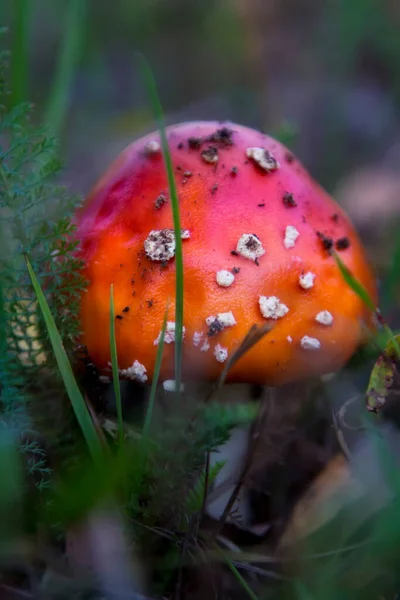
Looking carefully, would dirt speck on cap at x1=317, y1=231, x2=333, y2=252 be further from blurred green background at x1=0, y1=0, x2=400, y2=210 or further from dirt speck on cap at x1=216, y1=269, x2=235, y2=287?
blurred green background at x1=0, y1=0, x2=400, y2=210

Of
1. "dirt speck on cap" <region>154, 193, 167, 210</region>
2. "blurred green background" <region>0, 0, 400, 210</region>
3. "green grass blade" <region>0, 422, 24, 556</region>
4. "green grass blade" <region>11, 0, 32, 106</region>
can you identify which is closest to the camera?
"green grass blade" <region>0, 422, 24, 556</region>

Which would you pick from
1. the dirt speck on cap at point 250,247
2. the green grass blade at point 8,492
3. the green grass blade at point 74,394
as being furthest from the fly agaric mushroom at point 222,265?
the green grass blade at point 8,492

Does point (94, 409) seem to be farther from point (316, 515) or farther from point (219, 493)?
point (316, 515)

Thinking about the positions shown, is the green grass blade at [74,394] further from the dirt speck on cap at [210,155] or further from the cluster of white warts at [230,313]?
the dirt speck on cap at [210,155]

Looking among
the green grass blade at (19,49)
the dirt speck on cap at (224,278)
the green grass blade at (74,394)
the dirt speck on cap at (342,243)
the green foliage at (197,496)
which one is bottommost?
the green foliage at (197,496)

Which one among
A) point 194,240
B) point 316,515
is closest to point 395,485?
point 316,515

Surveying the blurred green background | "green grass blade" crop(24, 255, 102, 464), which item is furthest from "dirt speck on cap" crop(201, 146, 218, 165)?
the blurred green background

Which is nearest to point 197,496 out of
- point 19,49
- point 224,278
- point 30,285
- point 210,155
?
point 224,278
